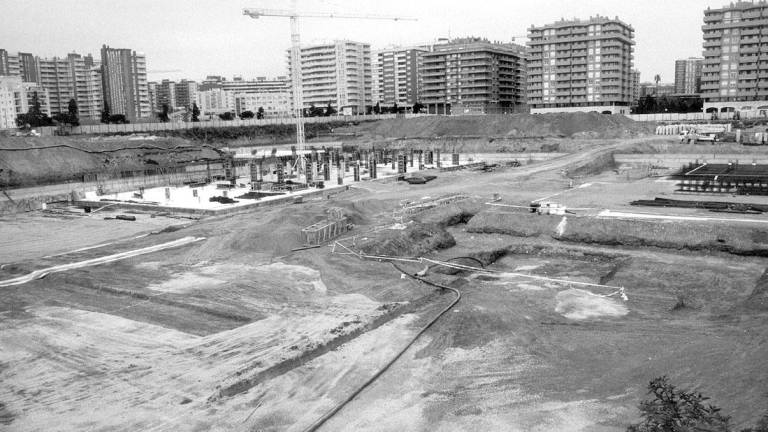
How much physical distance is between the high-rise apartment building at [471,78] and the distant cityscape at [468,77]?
0.60ft

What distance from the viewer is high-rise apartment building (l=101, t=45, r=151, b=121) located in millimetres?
131625

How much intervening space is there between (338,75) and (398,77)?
1797 cm

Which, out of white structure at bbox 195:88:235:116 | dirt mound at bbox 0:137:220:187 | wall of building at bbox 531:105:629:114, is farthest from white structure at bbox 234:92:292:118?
dirt mound at bbox 0:137:220:187

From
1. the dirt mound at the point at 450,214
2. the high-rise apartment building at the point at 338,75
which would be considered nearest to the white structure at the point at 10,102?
the high-rise apartment building at the point at 338,75

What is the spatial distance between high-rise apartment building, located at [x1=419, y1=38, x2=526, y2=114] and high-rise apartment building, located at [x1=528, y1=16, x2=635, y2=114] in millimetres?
14297

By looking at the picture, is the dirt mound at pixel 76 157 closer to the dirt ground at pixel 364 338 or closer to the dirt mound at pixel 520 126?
the dirt ground at pixel 364 338

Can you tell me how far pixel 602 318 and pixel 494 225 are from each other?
10.5 m

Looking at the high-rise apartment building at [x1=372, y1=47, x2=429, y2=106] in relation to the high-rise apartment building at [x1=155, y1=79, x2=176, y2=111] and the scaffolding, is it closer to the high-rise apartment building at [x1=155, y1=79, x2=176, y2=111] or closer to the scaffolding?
the high-rise apartment building at [x1=155, y1=79, x2=176, y2=111]

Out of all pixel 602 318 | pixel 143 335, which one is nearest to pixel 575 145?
pixel 602 318

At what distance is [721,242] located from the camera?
19.9m

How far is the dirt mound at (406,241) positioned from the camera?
20.5 metres

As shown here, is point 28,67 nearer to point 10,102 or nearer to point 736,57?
point 10,102

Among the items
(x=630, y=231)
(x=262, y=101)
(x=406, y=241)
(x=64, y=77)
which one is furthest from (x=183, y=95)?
(x=630, y=231)

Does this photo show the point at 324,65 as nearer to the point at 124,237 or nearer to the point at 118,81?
the point at 118,81
